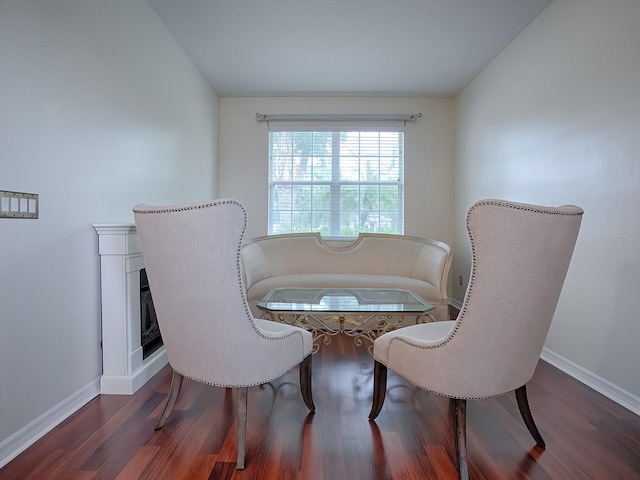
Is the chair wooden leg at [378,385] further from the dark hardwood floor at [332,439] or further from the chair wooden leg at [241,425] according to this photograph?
the chair wooden leg at [241,425]

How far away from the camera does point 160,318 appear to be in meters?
1.44

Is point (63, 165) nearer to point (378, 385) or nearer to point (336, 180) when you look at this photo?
point (378, 385)

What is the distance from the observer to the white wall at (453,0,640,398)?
1.84 metres

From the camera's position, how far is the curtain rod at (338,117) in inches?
161

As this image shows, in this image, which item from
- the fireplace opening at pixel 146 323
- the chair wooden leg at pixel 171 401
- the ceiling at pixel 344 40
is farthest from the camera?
the ceiling at pixel 344 40

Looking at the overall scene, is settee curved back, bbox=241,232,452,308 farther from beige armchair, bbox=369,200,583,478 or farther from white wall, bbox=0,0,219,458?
beige armchair, bbox=369,200,583,478

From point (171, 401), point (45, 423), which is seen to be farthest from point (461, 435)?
point (45, 423)

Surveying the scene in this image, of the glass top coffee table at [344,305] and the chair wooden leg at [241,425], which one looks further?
the glass top coffee table at [344,305]

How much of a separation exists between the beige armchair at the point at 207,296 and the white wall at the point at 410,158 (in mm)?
2861

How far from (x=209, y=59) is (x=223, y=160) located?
1.21m

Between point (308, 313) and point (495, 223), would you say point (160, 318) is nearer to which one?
point (308, 313)

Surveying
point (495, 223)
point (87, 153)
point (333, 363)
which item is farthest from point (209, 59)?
point (495, 223)

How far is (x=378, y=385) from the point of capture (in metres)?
1.59

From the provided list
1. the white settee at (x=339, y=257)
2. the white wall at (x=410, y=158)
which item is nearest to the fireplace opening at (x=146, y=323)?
the white settee at (x=339, y=257)
